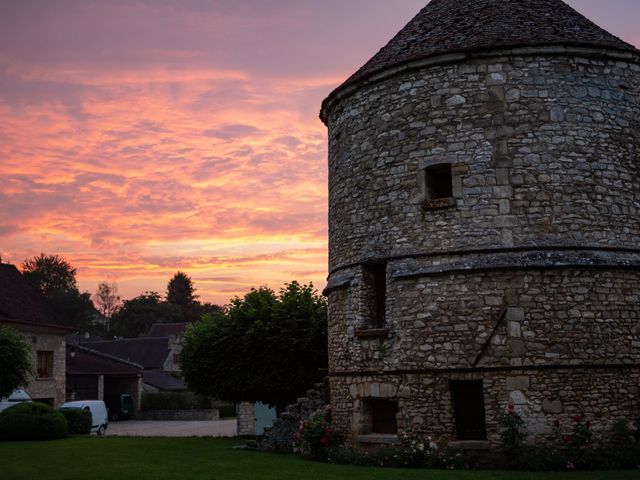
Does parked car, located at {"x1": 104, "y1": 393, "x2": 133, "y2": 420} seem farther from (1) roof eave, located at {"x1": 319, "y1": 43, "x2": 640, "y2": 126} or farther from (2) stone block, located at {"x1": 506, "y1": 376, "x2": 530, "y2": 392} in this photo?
(2) stone block, located at {"x1": 506, "y1": 376, "x2": 530, "y2": 392}

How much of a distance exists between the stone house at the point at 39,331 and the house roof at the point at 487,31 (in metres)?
22.0

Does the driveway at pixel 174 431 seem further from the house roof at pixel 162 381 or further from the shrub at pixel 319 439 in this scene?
the shrub at pixel 319 439

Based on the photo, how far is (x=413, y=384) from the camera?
14.3 meters

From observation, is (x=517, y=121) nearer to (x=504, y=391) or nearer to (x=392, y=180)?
(x=392, y=180)

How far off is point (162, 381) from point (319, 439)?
39.2 metres

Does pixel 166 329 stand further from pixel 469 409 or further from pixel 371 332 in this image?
pixel 469 409

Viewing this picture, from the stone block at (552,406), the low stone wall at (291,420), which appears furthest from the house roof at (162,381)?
the stone block at (552,406)

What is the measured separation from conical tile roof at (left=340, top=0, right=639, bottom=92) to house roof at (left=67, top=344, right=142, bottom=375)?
3048 cm

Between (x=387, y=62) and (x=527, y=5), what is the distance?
3.57 m

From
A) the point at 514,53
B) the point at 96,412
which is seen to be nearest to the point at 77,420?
the point at 96,412

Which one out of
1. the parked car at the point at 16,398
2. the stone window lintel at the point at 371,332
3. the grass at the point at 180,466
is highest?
the stone window lintel at the point at 371,332

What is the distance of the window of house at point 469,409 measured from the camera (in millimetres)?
13805

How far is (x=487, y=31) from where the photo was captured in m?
15.2

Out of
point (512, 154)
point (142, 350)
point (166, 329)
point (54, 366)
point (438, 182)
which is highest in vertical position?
point (512, 154)
